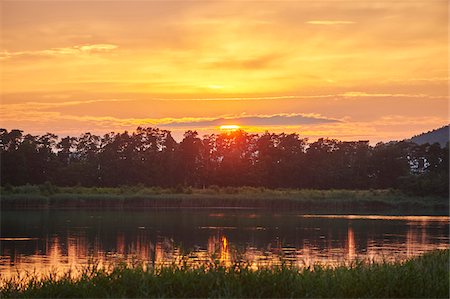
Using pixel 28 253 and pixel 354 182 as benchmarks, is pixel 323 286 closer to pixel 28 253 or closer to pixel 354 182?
pixel 28 253

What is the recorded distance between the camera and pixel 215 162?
280 feet

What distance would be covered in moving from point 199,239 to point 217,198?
32319 mm

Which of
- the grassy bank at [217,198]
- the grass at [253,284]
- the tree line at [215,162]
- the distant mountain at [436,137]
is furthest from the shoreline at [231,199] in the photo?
the distant mountain at [436,137]

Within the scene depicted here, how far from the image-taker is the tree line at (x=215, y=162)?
76.6 metres

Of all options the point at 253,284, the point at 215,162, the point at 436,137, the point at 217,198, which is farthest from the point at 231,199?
the point at 436,137

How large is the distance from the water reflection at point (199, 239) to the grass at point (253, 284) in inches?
247

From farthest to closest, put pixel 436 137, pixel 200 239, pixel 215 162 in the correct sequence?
pixel 436 137 < pixel 215 162 < pixel 200 239

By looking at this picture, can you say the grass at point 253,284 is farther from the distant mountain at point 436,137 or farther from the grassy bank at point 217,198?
the distant mountain at point 436,137

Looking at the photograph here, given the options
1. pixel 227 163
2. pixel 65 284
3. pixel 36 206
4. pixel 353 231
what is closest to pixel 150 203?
pixel 36 206

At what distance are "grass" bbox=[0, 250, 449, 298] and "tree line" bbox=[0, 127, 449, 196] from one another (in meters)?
63.6

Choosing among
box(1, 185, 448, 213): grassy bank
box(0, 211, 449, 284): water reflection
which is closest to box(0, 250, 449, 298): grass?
box(0, 211, 449, 284): water reflection

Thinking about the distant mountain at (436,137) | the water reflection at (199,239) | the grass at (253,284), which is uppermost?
the distant mountain at (436,137)

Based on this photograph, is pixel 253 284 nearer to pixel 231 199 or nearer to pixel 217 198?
pixel 217 198

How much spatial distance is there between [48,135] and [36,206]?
963 inches
